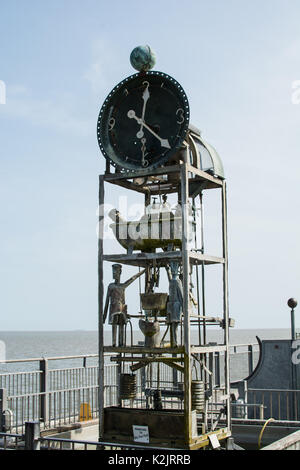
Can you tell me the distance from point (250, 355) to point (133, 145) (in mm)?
14094

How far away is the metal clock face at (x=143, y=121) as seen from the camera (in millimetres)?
13547

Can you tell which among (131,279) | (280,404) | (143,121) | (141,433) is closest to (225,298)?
(131,279)

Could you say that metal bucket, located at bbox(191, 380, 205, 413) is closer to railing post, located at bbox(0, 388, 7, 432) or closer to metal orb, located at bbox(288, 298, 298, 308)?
railing post, located at bbox(0, 388, 7, 432)

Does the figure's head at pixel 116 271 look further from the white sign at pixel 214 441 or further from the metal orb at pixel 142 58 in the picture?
the metal orb at pixel 142 58

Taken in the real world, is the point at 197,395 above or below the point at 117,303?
below

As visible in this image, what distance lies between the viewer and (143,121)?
13930 mm

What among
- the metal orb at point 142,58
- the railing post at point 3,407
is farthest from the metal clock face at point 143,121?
the railing post at point 3,407

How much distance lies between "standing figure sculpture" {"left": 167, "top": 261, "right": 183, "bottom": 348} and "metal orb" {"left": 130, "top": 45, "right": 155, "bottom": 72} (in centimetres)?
445

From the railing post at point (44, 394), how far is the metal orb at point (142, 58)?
8.49 m

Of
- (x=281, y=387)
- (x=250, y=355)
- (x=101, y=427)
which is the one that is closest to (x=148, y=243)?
(x=101, y=427)

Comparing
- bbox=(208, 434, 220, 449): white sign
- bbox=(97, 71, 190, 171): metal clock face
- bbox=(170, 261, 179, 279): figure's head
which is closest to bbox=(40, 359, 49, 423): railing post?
bbox=(208, 434, 220, 449): white sign

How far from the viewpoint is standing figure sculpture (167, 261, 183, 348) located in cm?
1291

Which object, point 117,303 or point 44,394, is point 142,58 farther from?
point 44,394

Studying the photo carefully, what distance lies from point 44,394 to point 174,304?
6299mm
